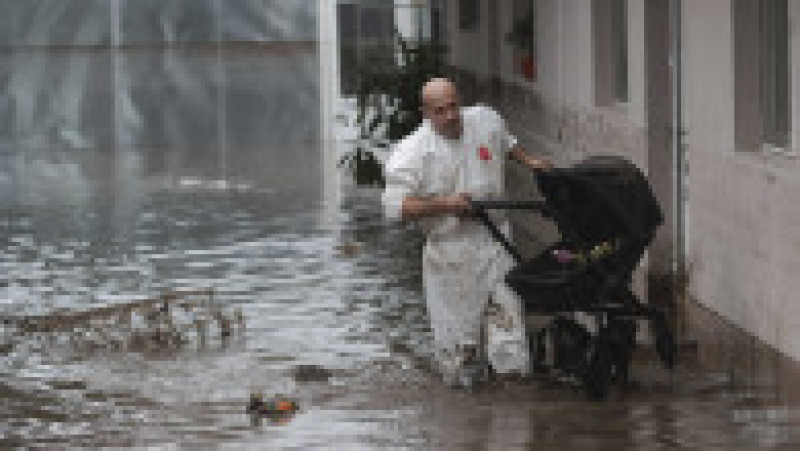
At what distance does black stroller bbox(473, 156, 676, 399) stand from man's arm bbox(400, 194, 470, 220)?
94 millimetres

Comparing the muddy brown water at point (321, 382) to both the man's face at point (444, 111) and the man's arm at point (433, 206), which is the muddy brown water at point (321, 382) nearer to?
the man's arm at point (433, 206)

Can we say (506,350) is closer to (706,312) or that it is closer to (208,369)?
(208,369)

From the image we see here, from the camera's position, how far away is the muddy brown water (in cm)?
977

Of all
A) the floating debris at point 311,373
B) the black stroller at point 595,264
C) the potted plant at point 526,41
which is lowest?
the floating debris at point 311,373

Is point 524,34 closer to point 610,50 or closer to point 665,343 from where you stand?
point 610,50

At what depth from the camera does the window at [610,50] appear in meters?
17.4

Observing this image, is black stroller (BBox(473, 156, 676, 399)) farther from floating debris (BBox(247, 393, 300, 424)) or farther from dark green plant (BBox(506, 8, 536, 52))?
dark green plant (BBox(506, 8, 536, 52))

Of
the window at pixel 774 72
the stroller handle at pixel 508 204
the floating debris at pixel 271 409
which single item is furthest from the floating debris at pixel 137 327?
the window at pixel 774 72

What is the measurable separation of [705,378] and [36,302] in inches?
206

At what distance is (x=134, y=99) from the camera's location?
124 feet

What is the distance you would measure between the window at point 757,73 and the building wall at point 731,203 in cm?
6

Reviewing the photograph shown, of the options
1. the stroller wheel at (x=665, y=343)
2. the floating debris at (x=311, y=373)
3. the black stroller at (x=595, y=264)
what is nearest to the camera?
the black stroller at (x=595, y=264)

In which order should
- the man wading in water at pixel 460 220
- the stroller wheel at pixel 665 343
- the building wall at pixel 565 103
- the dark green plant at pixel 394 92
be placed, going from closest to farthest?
the stroller wheel at pixel 665 343 → the man wading in water at pixel 460 220 → the building wall at pixel 565 103 → the dark green plant at pixel 394 92

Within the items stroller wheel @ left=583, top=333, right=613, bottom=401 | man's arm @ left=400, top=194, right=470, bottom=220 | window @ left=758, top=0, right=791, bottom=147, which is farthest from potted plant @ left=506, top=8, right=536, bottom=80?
stroller wheel @ left=583, top=333, right=613, bottom=401
